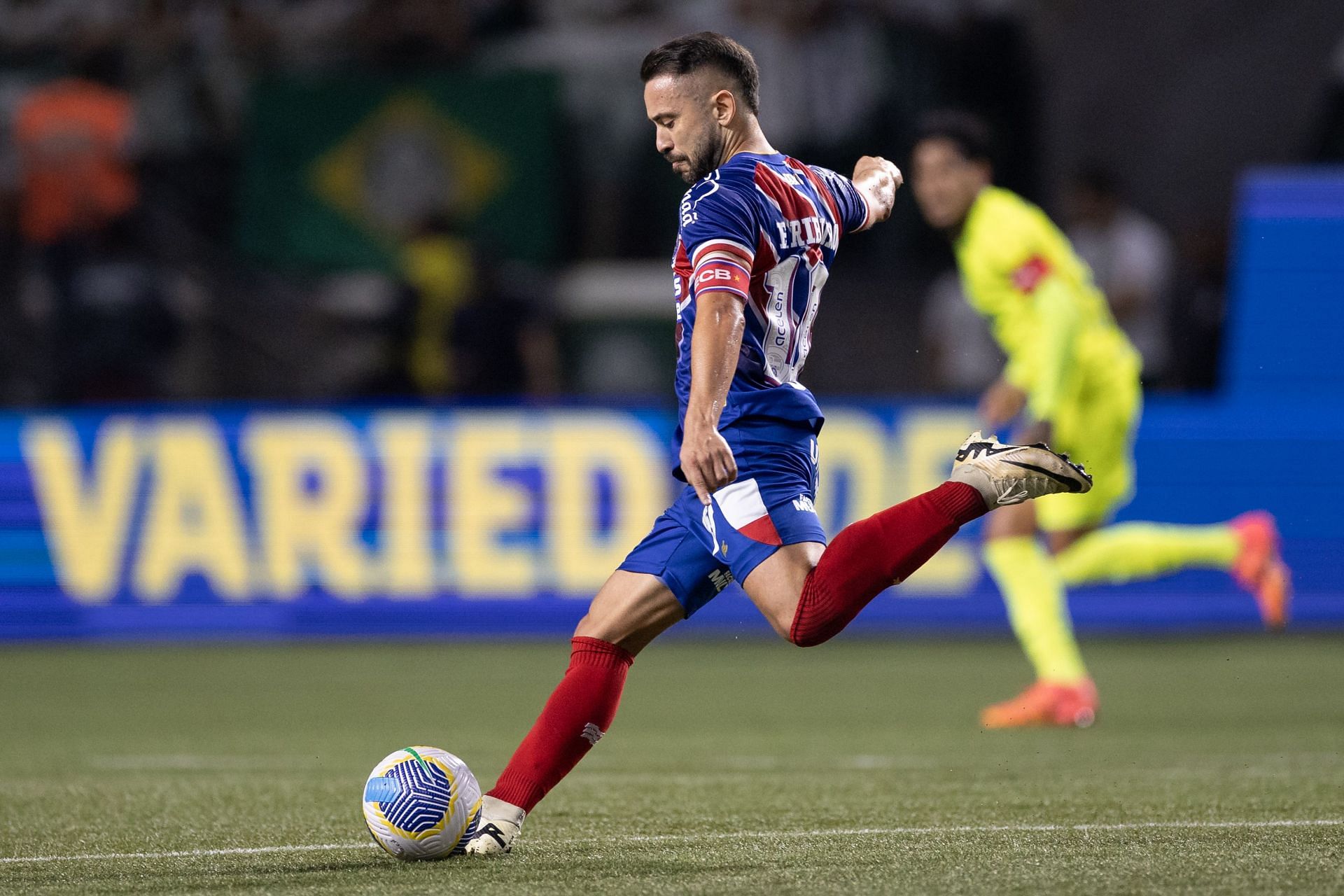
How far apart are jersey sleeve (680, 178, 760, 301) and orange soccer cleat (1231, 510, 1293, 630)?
15.3 feet

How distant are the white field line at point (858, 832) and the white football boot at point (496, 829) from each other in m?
0.20

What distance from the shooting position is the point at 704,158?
15.2 feet

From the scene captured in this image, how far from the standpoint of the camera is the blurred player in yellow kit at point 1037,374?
7.54 m

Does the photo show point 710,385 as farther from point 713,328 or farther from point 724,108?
point 724,108

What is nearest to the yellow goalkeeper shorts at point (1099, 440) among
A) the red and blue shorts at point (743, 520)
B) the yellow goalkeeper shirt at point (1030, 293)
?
the yellow goalkeeper shirt at point (1030, 293)

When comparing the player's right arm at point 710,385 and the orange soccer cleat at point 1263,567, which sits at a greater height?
the player's right arm at point 710,385

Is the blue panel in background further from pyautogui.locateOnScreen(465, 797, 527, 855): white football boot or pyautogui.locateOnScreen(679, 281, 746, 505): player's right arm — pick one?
pyautogui.locateOnScreen(679, 281, 746, 505): player's right arm

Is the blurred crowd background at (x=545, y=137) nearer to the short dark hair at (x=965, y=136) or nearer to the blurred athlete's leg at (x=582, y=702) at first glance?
the short dark hair at (x=965, y=136)

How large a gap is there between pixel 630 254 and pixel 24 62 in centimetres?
467

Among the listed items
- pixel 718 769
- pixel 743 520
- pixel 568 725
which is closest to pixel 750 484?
pixel 743 520

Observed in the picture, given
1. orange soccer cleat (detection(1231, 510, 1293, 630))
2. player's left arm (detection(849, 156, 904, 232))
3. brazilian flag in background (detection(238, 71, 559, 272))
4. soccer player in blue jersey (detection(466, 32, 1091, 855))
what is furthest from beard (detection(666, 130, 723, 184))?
brazilian flag in background (detection(238, 71, 559, 272))

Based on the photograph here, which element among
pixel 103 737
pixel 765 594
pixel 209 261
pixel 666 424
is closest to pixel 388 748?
pixel 103 737

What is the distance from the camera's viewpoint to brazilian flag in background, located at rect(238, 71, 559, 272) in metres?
14.3

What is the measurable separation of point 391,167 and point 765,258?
1032 cm
